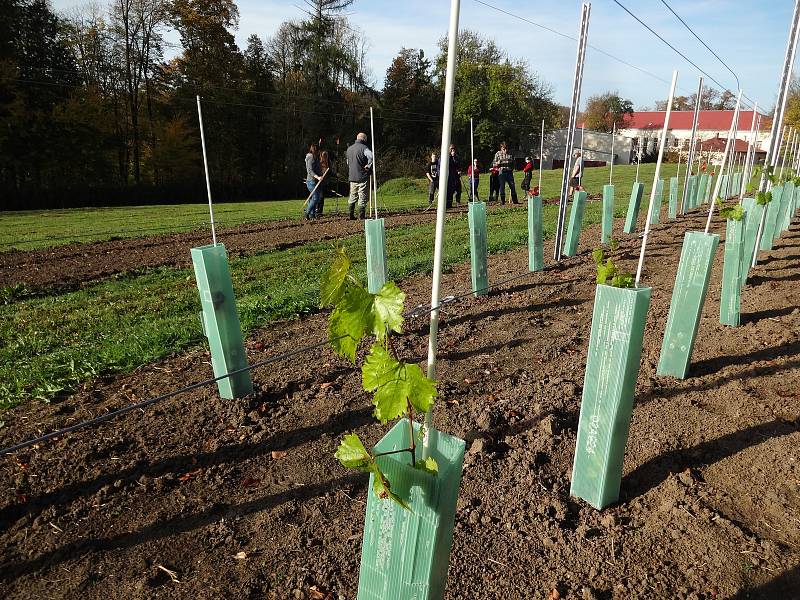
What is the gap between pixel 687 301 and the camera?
3.55 m

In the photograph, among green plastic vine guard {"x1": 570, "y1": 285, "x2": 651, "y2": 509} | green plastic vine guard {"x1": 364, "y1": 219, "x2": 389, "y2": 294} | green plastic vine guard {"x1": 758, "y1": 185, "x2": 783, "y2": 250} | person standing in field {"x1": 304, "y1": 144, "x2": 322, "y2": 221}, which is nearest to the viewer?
green plastic vine guard {"x1": 570, "y1": 285, "x2": 651, "y2": 509}

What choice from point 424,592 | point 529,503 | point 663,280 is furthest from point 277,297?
point 663,280

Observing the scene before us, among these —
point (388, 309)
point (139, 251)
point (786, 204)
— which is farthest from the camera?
point (786, 204)

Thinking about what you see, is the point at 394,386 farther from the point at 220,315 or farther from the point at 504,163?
the point at 504,163

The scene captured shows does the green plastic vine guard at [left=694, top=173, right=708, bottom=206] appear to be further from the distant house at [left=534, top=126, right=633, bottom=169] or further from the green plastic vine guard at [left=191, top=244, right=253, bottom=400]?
the distant house at [left=534, top=126, right=633, bottom=169]

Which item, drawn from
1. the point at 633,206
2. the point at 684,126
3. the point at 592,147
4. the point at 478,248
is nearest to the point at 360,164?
the point at 633,206

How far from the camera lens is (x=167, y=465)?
2.71 metres

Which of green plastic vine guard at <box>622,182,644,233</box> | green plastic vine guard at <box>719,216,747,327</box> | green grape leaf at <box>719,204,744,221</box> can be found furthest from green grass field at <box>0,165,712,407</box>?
green grape leaf at <box>719,204,744,221</box>

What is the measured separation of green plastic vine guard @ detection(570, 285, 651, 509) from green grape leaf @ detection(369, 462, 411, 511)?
136 cm

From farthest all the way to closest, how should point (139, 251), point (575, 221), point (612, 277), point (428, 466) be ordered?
point (139, 251)
point (575, 221)
point (612, 277)
point (428, 466)

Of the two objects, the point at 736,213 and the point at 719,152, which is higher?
the point at 719,152

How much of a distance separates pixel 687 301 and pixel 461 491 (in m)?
2.29

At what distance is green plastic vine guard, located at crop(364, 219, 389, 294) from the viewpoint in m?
4.87

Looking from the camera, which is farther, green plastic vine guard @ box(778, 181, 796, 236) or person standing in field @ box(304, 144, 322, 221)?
person standing in field @ box(304, 144, 322, 221)
